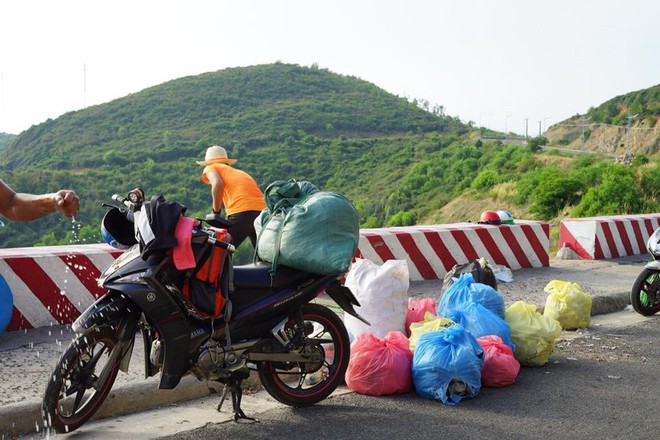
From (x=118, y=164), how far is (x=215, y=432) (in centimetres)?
6949

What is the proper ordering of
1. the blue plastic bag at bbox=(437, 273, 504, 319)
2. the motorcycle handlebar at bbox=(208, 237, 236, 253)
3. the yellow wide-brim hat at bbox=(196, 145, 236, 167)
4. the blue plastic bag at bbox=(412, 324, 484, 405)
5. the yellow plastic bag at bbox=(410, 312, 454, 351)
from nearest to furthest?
the motorcycle handlebar at bbox=(208, 237, 236, 253)
the blue plastic bag at bbox=(412, 324, 484, 405)
the yellow plastic bag at bbox=(410, 312, 454, 351)
the blue plastic bag at bbox=(437, 273, 504, 319)
the yellow wide-brim hat at bbox=(196, 145, 236, 167)

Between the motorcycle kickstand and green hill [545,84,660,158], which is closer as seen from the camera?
the motorcycle kickstand

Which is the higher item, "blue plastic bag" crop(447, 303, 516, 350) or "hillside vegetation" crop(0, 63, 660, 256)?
"hillside vegetation" crop(0, 63, 660, 256)

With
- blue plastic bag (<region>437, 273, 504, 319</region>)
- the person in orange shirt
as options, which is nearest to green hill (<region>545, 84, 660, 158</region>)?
the person in orange shirt

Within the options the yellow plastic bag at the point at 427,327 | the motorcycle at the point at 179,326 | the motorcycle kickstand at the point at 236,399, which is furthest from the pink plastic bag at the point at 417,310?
the motorcycle kickstand at the point at 236,399

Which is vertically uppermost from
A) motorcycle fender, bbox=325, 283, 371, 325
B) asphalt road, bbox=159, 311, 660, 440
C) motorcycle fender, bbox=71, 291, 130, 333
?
motorcycle fender, bbox=71, 291, 130, 333

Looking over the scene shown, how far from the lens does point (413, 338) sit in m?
5.87

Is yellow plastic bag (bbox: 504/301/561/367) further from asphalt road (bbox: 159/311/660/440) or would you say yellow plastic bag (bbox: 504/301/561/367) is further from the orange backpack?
the orange backpack

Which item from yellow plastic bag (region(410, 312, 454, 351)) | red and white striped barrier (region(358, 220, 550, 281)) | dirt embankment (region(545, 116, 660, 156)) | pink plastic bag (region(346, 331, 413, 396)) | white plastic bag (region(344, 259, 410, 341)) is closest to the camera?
pink plastic bag (region(346, 331, 413, 396))

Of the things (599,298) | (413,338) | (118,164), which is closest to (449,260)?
(599,298)

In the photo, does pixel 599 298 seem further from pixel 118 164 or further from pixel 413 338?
pixel 118 164

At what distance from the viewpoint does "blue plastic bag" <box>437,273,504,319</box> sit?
6605mm

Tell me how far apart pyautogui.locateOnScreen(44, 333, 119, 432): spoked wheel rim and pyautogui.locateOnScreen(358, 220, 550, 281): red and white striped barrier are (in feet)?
17.1

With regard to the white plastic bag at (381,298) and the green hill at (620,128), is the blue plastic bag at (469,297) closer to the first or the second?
the white plastic bag at (381,298)
